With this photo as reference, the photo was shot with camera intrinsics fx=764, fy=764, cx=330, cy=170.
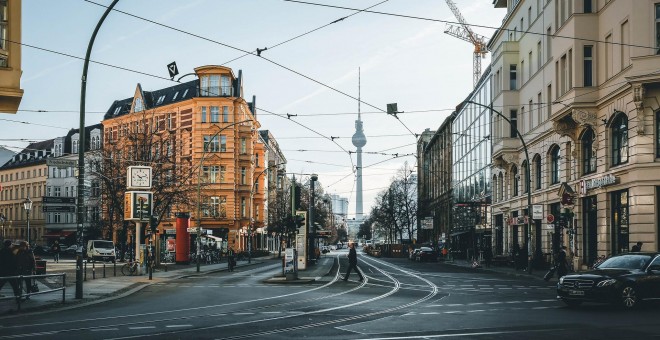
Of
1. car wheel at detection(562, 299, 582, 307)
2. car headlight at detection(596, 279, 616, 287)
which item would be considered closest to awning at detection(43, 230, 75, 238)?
car wheel at detection(562, 299, 582, 307)

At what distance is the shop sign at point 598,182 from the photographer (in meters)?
34.6

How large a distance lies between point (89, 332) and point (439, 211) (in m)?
89.6

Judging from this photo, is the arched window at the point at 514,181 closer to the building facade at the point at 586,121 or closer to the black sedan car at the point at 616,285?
the building facade at the point at 586,121

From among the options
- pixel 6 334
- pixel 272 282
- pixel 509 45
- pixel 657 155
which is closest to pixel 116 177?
pixel 272 282

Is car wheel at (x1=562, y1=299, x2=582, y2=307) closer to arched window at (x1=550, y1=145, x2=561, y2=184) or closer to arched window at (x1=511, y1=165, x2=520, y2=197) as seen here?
arched window at (x1=550, y1=145, x2=561, y2=184)

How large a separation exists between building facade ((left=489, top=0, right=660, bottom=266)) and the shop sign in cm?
8

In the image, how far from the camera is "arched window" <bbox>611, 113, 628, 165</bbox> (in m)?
34.2

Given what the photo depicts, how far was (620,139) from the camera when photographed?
115 ft

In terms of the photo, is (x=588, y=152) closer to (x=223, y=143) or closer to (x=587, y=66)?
(x=587, y=66)

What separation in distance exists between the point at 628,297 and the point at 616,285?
0.49 meters

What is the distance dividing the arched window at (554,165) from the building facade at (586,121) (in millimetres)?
79

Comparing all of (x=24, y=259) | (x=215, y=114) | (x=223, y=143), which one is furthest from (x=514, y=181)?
(x=24, y=259)

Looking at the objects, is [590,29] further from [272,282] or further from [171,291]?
[171,291]

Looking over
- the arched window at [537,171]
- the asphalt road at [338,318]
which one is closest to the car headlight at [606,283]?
the asphalt road at [338,318]
